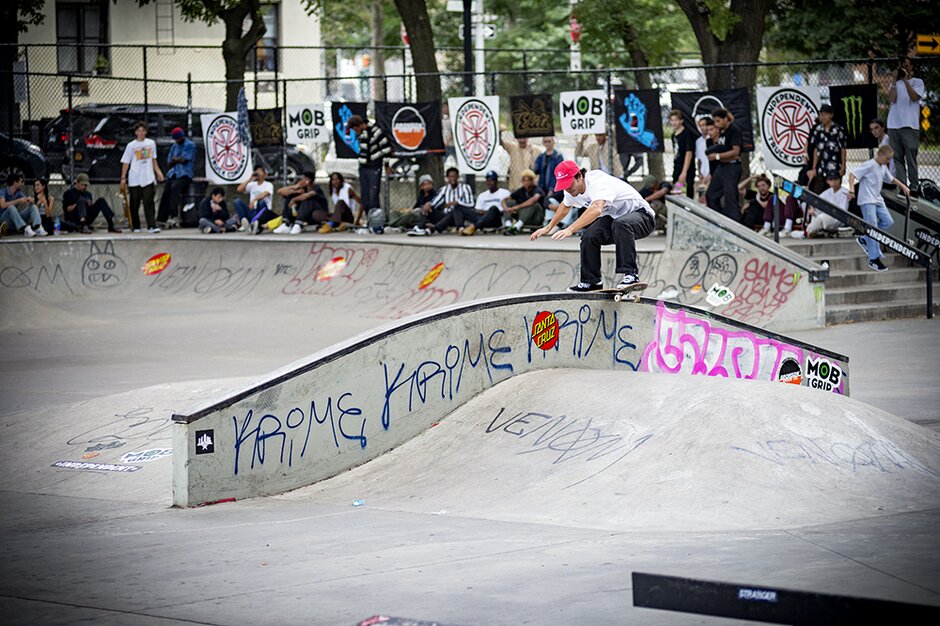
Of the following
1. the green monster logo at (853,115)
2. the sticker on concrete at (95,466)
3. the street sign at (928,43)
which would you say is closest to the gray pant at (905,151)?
the green monster logo at (853,115)

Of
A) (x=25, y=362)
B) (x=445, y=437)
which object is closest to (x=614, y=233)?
(x=445, y=437)

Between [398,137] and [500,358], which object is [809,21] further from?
[500,358]

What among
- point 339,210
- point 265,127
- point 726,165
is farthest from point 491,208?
point 265,127

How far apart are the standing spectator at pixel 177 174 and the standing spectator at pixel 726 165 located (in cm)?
1114

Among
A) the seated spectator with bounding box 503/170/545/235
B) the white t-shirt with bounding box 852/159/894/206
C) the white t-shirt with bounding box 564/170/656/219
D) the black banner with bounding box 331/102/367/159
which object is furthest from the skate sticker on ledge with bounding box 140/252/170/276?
the white t-shirt with bounding box 564/170/656/219

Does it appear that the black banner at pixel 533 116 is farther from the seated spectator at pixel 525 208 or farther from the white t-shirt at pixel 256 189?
the white t-shirt at pixel 256 189

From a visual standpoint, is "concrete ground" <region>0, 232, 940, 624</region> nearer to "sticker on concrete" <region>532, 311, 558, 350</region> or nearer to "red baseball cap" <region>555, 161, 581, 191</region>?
"sticker on concrete" <region>532, 311, 558, 350</region>

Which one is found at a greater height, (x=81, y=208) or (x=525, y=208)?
(x=81, y=208)

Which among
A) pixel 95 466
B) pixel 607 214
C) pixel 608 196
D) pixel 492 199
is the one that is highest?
pixel 492 199

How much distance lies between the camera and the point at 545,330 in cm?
1099

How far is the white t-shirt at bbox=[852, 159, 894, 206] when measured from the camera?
655 inches

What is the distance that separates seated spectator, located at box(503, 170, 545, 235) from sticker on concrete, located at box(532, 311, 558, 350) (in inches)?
370

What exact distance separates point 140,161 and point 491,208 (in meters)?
7.53

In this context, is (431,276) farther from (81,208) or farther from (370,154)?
(81,208)
